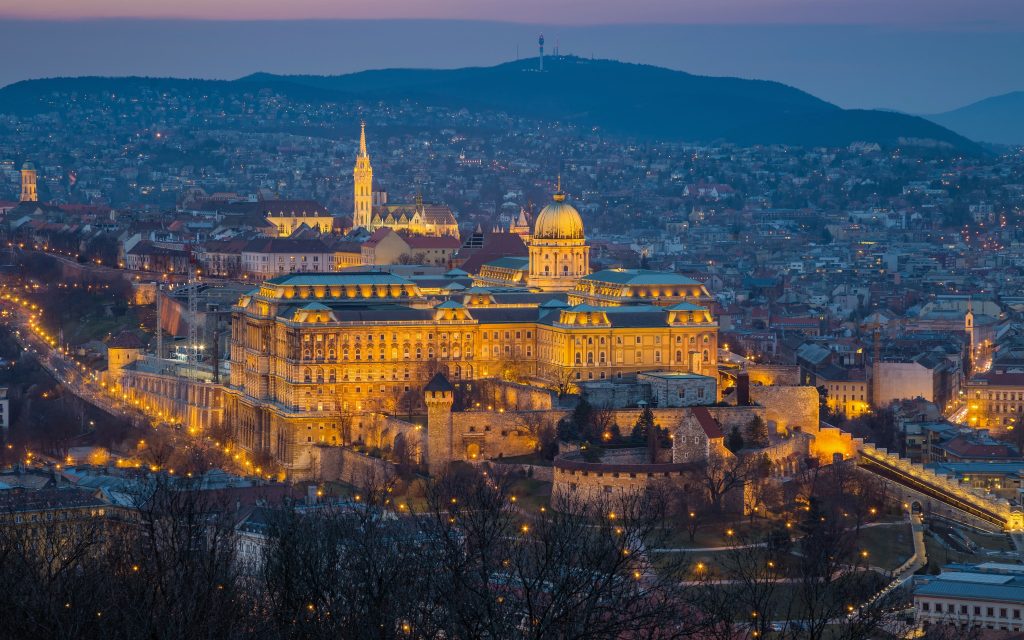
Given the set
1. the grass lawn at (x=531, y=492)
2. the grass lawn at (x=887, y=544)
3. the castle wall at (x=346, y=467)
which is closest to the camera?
the grass lawn at (x=887, y=544)

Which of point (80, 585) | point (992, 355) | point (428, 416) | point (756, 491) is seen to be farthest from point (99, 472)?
point (992, 355)

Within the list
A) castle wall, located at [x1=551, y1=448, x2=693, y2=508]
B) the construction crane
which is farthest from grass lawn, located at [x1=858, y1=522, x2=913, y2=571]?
the construction crane

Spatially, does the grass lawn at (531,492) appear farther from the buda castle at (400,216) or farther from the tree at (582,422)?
the buda castle at (400,216)

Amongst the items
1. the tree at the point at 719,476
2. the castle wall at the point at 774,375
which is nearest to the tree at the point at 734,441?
the tree at the point at 719,476

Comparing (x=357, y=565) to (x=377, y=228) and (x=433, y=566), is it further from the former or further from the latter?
(x=377, y=228)

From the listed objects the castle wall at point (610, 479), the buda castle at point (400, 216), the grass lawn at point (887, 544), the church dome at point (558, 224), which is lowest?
the grass lawn at point (887, 544)

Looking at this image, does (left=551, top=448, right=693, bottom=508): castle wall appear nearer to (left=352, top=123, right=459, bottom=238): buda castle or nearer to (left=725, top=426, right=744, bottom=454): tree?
(left=725, top=426, right=744, bottom=454): tree
